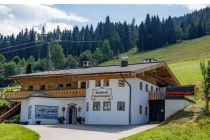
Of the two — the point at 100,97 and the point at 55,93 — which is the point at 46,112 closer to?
the point at 55,93

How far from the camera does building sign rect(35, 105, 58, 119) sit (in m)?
47.7

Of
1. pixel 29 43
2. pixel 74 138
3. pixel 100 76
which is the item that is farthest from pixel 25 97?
pixel 29 43

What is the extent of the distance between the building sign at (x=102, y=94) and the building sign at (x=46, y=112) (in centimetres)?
555

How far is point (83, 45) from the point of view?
188375 mm

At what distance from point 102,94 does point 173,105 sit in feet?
25.5

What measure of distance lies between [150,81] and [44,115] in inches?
518

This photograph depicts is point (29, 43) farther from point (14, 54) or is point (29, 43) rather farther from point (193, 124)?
point (193, 124)

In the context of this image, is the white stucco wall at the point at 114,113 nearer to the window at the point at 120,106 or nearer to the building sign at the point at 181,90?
the window at the point at 120,106

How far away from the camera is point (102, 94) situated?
1800 inches

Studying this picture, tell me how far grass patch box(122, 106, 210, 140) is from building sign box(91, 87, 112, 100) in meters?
7.80

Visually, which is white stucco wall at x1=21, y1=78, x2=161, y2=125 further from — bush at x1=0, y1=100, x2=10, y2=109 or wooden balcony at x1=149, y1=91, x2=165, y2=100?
bush at x1=0, y1=100, x2=10, y2=109

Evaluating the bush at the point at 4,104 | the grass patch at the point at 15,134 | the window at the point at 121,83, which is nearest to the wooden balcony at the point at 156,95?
the window at the point at 121,83

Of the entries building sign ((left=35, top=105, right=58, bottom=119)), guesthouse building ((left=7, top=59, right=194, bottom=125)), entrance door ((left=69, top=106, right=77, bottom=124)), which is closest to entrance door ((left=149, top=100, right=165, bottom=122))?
guesthouse building ((left=7, top=59, right=194, bottom=125))

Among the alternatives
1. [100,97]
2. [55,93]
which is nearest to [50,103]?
[55,93]
